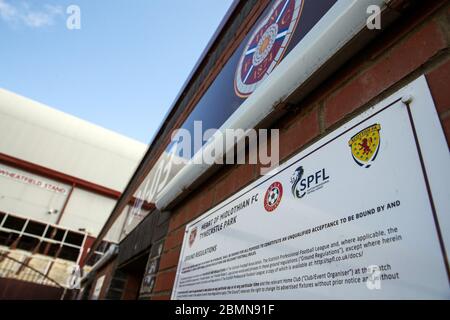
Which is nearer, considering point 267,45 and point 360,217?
point 360,217

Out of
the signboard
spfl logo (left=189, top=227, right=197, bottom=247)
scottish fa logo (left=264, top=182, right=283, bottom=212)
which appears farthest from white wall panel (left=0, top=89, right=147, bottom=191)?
scottish fa logo (left=264, top=182, right=283, bottom=212)

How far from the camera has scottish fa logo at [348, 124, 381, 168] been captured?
62 centimetres

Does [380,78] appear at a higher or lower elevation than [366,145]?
higher

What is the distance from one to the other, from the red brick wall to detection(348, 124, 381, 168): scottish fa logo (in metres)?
0.09

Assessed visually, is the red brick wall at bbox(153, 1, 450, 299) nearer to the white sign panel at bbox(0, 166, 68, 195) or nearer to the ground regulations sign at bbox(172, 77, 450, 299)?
the ground regulations sign at bbox(172, 77, 450, 299)

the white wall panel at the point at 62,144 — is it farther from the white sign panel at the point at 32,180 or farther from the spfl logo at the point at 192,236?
the spfl logo at the point at 192,236

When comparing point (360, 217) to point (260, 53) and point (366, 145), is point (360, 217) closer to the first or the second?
point (366, 145)

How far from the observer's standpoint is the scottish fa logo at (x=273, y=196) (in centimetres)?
89

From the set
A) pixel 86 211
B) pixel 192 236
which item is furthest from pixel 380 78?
pixel 86 211

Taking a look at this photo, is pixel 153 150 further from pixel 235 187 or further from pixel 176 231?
pixel 235 187

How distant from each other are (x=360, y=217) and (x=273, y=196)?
350mm

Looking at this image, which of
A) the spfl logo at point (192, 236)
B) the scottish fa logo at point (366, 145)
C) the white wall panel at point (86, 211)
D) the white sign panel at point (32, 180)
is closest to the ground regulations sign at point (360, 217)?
the scottish fa logo at point (366, 145)

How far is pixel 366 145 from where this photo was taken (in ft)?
2.11
